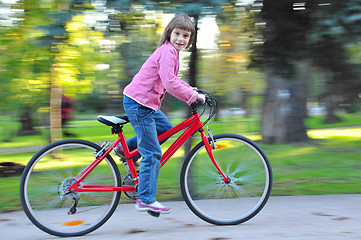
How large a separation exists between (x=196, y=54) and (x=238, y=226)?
203 cm

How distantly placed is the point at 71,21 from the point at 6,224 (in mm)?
1933

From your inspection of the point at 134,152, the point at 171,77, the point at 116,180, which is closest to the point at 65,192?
the point at 116,180

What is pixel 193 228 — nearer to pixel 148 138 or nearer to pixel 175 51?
pixel 148 138

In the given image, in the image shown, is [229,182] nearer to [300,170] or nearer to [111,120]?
[111,120]

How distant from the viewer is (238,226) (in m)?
3.57

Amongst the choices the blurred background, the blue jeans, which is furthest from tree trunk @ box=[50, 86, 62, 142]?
the blue jeans

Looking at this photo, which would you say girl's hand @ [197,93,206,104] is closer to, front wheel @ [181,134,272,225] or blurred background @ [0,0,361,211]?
front wheel @ [181,134,272,225]

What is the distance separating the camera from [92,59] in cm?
630

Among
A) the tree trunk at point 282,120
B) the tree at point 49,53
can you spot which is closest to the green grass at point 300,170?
the tree trunk at point 282,120

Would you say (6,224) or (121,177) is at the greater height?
(121,177)

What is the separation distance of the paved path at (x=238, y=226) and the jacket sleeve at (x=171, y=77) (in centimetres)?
112

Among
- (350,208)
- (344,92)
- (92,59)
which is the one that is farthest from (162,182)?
(344,92)

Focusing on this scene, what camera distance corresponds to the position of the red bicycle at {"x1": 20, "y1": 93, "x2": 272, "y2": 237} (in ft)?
11.0

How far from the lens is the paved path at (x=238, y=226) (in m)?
3.28
